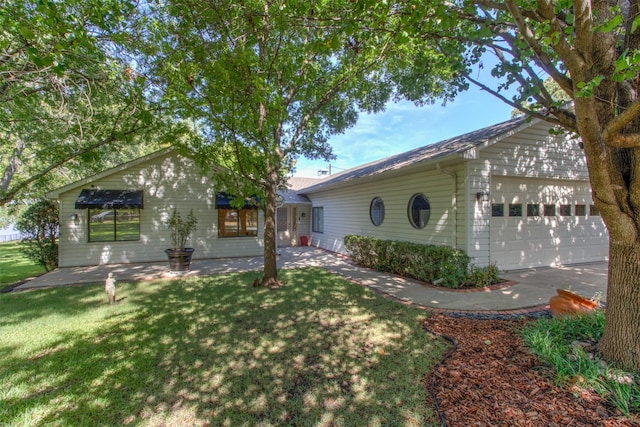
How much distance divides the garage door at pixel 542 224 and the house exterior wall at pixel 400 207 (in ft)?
3.68

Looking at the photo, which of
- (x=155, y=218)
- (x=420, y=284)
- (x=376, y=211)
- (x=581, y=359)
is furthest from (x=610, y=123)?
(x=155, y=218)

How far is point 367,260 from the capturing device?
380 inches

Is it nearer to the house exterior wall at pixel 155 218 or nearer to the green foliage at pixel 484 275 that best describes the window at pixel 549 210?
the green foliage at pixel 484 275

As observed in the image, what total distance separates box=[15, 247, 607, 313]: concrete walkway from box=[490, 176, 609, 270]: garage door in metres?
0.38

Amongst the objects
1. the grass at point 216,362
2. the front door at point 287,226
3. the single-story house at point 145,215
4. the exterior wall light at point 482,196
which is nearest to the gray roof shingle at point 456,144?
the exterior wall light at point 482,196

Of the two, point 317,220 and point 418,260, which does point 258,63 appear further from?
point 317,220

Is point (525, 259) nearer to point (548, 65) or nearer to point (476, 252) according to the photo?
point (476, 252)

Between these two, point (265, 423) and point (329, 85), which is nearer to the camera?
point (265, 423)

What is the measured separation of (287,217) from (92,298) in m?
10.6

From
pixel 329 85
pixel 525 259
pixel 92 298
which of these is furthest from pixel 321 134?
pixel 92 298

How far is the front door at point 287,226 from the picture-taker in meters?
16.1

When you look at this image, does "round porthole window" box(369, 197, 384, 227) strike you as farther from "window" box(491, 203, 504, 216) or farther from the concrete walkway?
"window" box(491, 203, 504, 216)

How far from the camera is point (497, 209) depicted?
7.40 meters

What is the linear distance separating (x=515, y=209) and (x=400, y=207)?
3.06 meters
